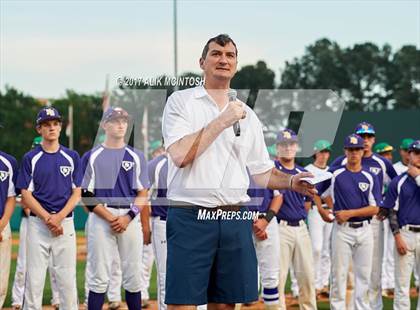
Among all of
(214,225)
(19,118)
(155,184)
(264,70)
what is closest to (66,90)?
(19,118)

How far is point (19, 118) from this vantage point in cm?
6266

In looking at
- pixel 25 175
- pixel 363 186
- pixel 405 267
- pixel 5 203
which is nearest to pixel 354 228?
pixel 363 186

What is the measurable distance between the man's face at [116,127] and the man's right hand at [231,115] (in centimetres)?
431

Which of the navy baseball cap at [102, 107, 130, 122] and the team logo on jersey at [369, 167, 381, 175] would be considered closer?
the navy baseball cap at [102, 107, 130, 122]

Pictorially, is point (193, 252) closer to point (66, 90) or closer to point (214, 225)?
point (214, 225)

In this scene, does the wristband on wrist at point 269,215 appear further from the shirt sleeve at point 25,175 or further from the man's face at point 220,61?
the man's face at point 220,61

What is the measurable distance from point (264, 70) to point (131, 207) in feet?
131

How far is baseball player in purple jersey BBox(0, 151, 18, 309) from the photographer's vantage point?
8359mm

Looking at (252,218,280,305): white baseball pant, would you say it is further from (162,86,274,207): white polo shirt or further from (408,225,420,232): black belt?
(162,86,274,207): white polo shirt

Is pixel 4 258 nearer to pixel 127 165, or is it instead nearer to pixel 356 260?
pixel 127 165

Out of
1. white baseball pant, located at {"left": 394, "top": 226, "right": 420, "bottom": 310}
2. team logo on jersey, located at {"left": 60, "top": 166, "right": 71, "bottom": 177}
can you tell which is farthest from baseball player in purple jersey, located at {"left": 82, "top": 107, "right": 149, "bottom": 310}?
white baseball pant, located at {"left": 394, "top": 226, "right": 420, "bottom": 310}

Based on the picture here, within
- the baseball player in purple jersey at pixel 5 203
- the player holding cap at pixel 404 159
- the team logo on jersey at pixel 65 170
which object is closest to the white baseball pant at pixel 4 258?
the baseball player in purple jersey at pixel 5 203

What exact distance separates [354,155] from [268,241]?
1507mm

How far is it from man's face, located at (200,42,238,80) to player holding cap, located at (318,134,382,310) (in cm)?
473
